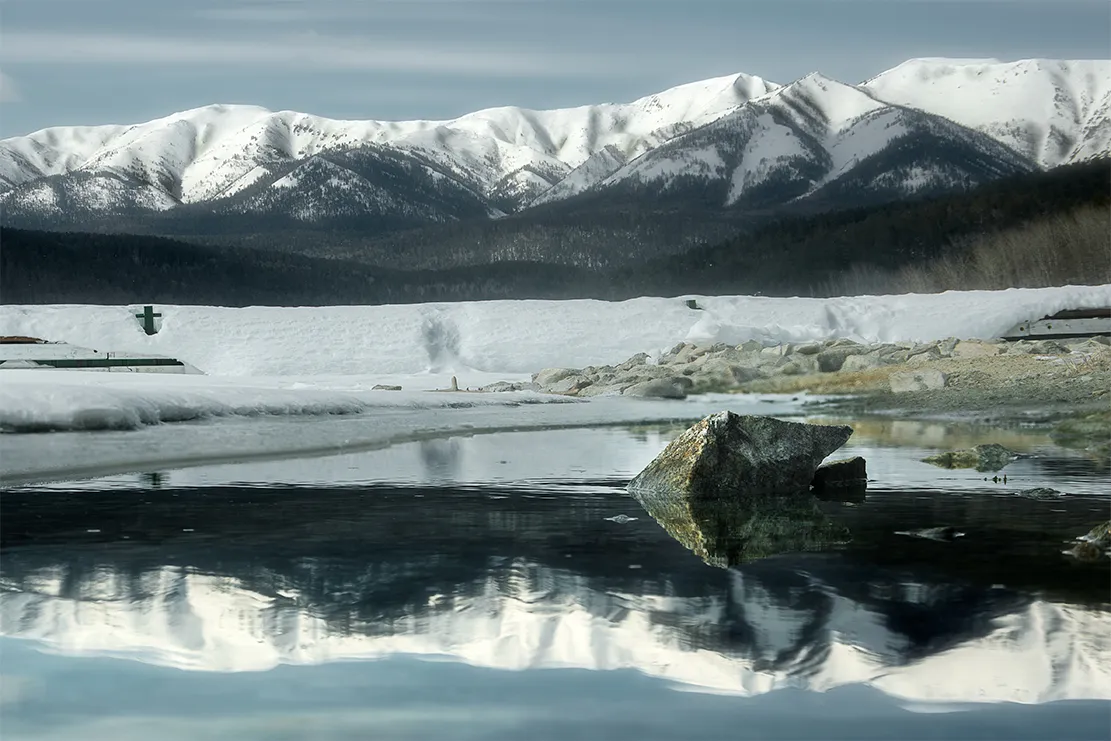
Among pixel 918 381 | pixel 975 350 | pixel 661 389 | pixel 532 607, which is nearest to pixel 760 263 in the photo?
pixel 975 350

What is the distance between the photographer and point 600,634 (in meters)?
5.70

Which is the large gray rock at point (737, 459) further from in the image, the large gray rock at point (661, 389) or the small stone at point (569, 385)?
the small stone at point (569, 385)

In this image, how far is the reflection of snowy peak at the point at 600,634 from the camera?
16.6 ft

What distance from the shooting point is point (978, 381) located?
75.9 ft

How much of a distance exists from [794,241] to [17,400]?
73800 millimetres

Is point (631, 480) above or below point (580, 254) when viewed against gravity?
below

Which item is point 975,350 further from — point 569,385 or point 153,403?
point 153,403

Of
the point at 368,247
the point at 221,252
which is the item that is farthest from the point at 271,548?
the point at 368,247

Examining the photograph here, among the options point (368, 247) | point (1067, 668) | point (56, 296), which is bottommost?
point (1067, 668)

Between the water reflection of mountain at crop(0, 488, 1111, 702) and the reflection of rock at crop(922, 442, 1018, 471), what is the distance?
4.36 m

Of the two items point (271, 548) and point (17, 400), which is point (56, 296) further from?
point (271, 548)

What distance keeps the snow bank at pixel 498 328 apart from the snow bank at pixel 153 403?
1251cm

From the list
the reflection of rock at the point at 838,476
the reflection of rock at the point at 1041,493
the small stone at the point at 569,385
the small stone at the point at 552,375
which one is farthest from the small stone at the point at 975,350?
the reflection of rock at the point at 1041,493

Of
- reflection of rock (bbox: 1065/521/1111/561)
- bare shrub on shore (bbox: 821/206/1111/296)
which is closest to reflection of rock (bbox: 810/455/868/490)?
reflection of rock (bbox: 1065/521/1111/561)
